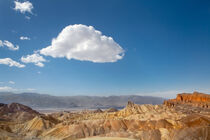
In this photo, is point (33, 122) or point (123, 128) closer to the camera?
point (123, 128)

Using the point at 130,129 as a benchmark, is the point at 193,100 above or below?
above

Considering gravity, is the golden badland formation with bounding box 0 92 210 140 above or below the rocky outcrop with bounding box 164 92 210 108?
below

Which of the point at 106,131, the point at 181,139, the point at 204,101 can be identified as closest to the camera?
the point at 181,139

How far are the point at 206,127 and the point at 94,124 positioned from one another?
1112 inches

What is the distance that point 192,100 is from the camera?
89.7 metres

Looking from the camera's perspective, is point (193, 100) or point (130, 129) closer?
point (130, 129)

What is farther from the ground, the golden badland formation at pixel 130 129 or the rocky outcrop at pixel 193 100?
the rocky outcrop at pixel 193 100

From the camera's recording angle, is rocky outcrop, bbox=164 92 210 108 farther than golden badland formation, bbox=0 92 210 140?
Yes

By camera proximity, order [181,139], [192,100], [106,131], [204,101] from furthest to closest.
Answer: [192,100] < [204,101] < [106,131] < [181,139]

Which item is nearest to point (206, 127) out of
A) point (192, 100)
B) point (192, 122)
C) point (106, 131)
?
point (192, 122)

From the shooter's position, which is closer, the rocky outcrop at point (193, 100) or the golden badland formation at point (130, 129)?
the golden badland formation at point (130, 129)

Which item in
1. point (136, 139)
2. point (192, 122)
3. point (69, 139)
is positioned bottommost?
point (69, 139)

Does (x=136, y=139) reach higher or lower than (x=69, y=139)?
higher

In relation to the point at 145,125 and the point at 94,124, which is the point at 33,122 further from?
the point at 145,125
